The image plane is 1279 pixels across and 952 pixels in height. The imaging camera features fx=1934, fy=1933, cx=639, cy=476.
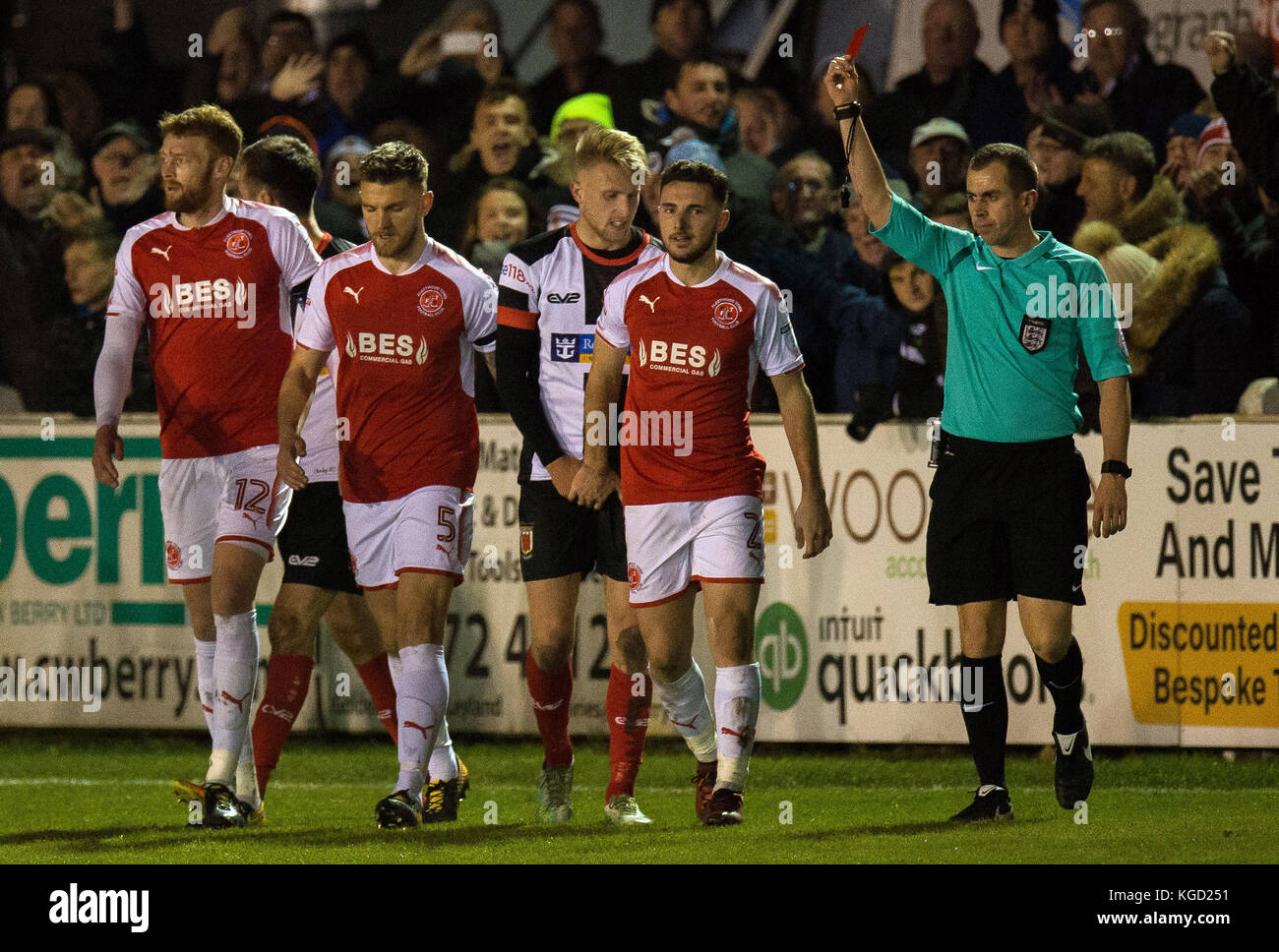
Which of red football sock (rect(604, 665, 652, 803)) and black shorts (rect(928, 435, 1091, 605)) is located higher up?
black shorts (rect(928, 435, 1091, 605))

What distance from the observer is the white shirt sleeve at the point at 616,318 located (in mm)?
7133

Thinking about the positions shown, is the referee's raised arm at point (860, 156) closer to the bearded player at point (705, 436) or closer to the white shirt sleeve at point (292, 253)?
the bearded player at point (705, 436)

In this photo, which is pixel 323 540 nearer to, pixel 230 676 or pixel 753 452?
pixel 230 676

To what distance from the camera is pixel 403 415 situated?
287 inches

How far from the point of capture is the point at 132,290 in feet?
25.5

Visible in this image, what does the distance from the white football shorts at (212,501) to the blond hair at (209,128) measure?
1.21 meters

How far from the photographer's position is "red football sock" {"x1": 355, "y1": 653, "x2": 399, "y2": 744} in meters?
8.38

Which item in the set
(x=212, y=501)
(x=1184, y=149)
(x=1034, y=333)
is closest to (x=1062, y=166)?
(x=1184, y=149)

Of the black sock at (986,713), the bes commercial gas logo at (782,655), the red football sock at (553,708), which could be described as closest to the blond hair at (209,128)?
the red football sock at (553,708)

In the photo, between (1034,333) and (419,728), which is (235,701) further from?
(1034,333)

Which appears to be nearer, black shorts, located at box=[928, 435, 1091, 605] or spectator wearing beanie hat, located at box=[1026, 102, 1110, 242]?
black shorts, located at box=[928, 435, 1091, 605]

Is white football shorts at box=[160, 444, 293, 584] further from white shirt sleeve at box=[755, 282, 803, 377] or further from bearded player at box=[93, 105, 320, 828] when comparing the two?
white shirt sleeve at box=[755, 282, 803, 377]

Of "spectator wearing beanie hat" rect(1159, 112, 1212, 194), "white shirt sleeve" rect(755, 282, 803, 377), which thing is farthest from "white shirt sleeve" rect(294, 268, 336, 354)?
"spectator wearing beanie hat" rect(1159, 112, 1212, 194)

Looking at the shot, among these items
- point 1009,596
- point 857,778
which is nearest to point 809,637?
point 857,778
